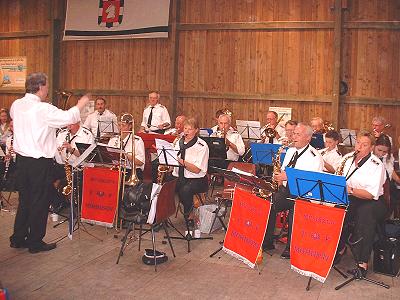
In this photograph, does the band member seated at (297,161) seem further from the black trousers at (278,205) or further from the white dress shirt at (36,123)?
the white dress shirt at (36,123)

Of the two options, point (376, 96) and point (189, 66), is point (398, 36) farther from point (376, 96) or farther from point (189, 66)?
point (189, 66)

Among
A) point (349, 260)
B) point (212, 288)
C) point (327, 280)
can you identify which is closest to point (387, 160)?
point (349, 260)

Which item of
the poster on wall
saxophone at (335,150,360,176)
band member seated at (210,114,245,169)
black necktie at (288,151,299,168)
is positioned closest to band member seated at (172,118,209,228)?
black necktie at (288,151,299,168)

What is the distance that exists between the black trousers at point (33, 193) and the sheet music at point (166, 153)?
1.43 m

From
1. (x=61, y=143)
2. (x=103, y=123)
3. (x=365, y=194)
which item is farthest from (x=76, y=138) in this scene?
(x=365, y=194)

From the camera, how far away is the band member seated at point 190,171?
24.2 ft

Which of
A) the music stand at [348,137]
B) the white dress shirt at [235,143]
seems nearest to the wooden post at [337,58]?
the music stand at [348,137]

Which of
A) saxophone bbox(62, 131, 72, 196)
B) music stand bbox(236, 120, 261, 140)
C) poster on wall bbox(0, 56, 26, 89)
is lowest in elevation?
saxophone bbox(62, 131, 72, 196)

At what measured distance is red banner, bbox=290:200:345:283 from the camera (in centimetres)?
523

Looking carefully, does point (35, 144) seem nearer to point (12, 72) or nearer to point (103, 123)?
point (103, 123)

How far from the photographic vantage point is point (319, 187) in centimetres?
529

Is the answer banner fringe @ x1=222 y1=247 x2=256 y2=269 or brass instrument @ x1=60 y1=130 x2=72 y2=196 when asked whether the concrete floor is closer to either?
banner fringe @ x1=222 y1=247 x2=256 y2=269

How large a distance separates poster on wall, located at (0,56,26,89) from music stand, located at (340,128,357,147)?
9.31 m

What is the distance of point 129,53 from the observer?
1345 cm
